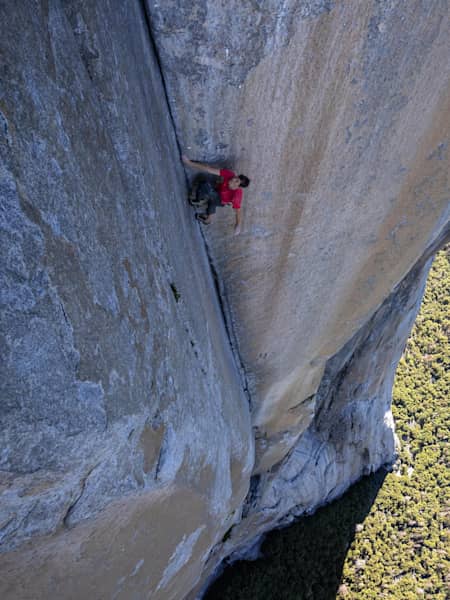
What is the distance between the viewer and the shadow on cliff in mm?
8586

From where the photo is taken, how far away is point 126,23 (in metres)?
2.35

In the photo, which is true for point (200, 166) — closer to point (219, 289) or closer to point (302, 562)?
point (219, 289)

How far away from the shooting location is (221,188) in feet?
10.7

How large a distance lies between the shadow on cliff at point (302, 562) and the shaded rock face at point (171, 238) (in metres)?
4.99

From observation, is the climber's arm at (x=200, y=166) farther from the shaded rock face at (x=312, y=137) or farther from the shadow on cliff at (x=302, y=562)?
the shadow on cliff at (x=302, y=562)

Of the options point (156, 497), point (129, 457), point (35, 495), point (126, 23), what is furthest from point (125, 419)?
point (126, 23)

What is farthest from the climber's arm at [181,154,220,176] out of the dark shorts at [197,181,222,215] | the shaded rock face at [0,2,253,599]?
the shaded rock face at [0,2,253,599]

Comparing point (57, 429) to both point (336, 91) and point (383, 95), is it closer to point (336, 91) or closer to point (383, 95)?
point (336, 91)

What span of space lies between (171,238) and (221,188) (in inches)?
26.1

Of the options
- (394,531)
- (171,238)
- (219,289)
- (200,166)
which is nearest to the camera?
(171,238)

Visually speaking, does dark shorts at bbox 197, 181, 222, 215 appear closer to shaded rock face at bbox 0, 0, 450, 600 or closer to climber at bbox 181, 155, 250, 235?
climber at bbox 181, 155, 250, 235

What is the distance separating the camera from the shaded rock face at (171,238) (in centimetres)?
158

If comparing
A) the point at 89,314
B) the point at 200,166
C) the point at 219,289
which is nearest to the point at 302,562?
the point at 219,289

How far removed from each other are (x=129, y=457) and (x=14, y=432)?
0.73 metres
